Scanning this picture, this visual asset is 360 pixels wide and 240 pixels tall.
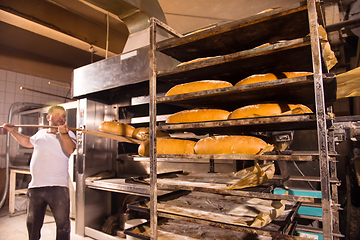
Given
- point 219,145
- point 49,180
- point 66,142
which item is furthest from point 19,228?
point 219,145

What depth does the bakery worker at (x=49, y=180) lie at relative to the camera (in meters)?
2.25

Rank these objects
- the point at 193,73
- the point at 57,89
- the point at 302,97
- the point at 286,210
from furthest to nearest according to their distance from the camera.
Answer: the point at 57,89 → the point at 193,73 → the point at 302,97 → the point at 286,210

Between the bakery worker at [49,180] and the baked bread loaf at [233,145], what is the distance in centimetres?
150

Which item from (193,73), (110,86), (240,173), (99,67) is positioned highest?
(99,67)

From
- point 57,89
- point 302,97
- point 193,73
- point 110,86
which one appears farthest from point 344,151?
point 57,89

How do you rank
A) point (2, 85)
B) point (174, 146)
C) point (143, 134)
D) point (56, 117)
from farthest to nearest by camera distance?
point (2, 85), point (56, 117), point (143, 134), point (174, 146)

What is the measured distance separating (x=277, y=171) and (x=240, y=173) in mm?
1366

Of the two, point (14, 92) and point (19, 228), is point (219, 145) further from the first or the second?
point (14, 92)

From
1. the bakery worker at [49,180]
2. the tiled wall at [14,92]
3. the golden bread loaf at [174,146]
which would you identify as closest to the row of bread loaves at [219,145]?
the golden bread loaf at [174,146]

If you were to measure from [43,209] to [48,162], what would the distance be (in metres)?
0.49

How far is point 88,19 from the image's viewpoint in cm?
351

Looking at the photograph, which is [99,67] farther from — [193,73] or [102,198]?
[102,198]

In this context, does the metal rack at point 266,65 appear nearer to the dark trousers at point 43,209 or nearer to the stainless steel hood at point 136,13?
the stainless steel hood at point 136,13

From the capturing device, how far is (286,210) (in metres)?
1.23
